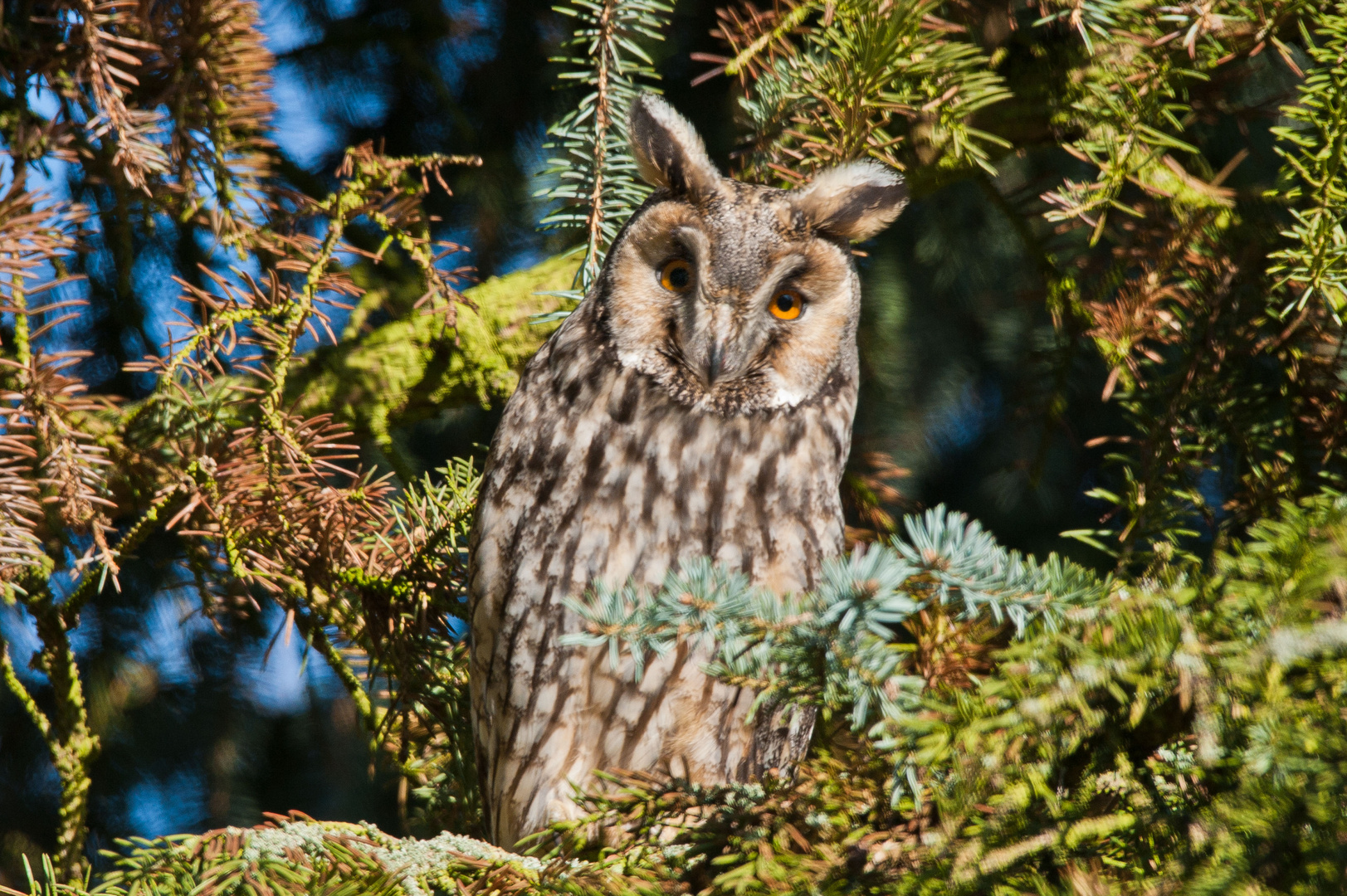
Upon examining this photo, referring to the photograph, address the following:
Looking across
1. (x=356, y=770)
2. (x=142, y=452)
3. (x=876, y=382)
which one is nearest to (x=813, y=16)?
(x=876, y=382)

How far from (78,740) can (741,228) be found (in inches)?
46.6

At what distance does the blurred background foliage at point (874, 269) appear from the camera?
1.26 metres

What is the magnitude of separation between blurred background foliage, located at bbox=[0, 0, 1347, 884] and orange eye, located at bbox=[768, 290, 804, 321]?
235mm

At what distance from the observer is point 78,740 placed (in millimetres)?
1259

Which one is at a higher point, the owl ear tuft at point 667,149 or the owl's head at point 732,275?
the owl ear tuft at point 667,149

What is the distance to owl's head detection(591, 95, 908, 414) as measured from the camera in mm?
1312

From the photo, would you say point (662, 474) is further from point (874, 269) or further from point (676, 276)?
point (874, 269)

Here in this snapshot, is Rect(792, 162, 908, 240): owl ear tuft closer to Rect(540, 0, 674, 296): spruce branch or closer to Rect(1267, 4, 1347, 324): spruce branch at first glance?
Rect(540, 0, 674, 296): spruce branch

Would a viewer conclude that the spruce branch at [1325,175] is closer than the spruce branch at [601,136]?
Yes

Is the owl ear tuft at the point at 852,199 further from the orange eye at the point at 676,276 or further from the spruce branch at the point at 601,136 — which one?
the spruce branch at the point at 601,136

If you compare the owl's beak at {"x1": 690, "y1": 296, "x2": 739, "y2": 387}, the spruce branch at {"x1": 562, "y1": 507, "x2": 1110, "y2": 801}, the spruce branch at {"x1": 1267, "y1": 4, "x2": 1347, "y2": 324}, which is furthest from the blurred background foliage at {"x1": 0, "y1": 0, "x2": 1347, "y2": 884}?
the spruce branch at {"x1": 562, "y1": 507, "x2": 1110, "y2": 801}

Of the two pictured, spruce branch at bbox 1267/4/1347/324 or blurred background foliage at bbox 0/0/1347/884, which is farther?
blurred background foliage at bbox 0/0/1347/884

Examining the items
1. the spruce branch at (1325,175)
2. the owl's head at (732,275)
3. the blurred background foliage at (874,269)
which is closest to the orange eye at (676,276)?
the owl's head at (732,275)

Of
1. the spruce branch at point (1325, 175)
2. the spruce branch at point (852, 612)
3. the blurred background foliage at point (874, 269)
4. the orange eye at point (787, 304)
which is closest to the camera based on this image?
the spruce branch at point (852, 612)
